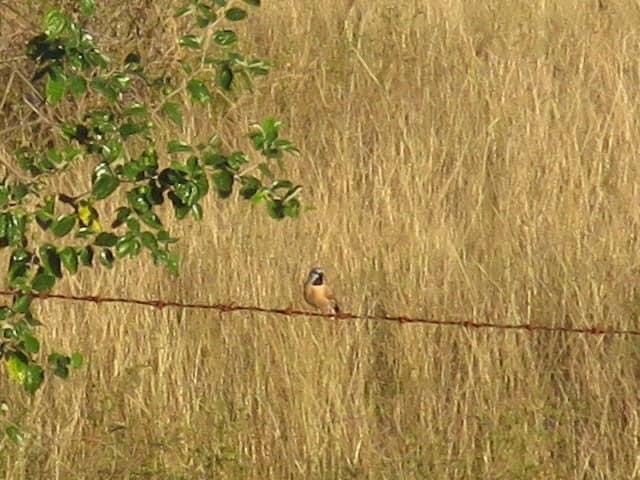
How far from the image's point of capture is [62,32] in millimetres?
2695

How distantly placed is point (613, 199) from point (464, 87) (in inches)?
48.6

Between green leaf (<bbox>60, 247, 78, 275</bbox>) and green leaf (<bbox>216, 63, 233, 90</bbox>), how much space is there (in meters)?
0.46

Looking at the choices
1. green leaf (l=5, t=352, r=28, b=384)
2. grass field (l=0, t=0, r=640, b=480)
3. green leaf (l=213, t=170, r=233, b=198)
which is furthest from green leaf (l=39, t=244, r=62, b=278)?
grass field (l=0, t=0, r=640, b=480)

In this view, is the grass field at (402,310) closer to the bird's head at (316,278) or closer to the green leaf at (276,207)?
the bird's head at (316,278)

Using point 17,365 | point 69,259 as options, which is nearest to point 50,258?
point 69,259

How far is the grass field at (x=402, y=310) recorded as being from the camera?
370cm

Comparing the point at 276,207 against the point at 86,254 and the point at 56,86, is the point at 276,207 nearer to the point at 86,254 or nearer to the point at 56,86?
the point at 86,254

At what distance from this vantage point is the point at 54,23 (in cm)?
265

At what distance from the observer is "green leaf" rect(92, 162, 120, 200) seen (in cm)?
274

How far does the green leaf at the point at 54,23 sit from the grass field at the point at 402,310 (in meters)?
0.84

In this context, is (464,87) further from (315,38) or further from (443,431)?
(443,431)

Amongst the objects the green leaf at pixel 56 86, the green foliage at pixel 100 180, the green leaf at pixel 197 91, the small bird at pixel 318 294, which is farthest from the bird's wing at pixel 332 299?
the green leaf at pixel 56 86

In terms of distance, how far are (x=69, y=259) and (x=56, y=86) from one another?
0.33m

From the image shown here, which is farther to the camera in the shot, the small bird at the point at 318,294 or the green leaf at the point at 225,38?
the small bird at the point at 318,294
